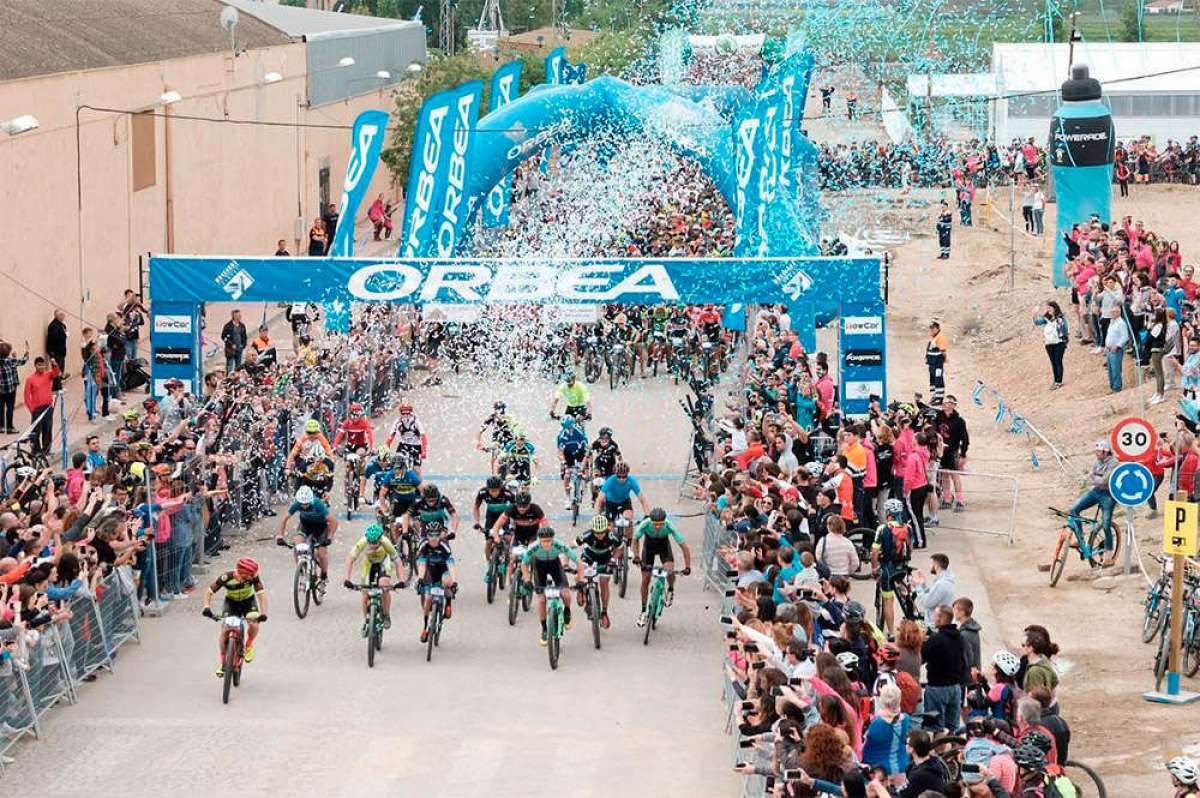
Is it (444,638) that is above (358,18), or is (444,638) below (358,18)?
below

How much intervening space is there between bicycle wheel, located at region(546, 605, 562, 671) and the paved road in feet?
0.42

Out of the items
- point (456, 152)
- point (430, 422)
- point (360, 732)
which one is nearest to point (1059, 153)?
point (456, 152)

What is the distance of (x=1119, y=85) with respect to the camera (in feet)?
199

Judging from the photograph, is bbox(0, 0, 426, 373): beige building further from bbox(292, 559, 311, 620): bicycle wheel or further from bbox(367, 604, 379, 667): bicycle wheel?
bbox(367, 604, 379, 667): bicycle wheel

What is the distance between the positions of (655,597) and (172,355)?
8824 millimetres

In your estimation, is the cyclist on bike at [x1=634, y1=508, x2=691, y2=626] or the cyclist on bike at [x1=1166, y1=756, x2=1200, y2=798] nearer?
the cyclist on bike at [x1=1166, y1=756, x2=1200, y2=798]

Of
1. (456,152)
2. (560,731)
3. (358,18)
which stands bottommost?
(560,731)

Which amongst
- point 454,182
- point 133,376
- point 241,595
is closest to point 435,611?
point 241,595

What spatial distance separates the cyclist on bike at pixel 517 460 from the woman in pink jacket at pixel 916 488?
3.84 meters

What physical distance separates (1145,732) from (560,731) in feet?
14.2

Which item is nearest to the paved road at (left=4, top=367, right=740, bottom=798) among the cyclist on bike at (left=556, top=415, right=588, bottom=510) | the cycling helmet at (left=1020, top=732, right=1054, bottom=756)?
the cyclist on bike at (left=556, top=415, right=588, bottom=510)

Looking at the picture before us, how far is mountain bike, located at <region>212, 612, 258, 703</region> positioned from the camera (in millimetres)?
16812

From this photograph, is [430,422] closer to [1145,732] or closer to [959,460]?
[959,460]

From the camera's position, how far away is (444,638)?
62.3ft
